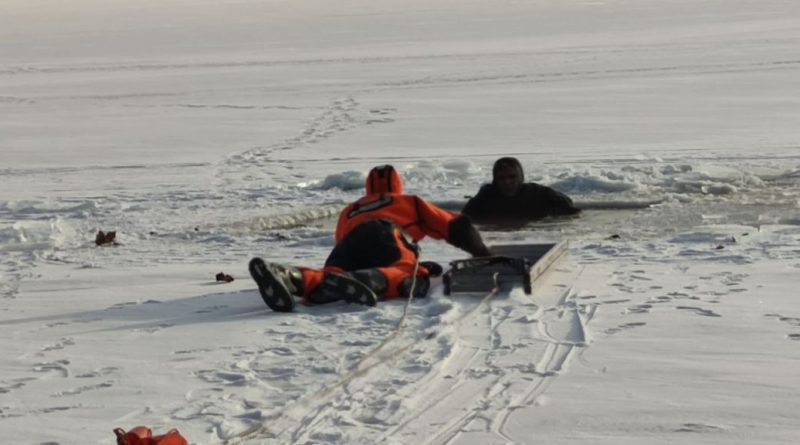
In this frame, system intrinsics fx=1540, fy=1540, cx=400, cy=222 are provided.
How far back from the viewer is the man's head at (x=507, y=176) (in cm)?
1145

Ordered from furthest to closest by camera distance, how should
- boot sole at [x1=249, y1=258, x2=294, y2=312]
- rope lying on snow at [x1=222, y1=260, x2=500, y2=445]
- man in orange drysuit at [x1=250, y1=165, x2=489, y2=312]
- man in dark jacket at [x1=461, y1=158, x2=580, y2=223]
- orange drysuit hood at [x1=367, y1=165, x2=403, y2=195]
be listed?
1. man in dark jacket at [x1=461, y1=158, x2=580, y2=223]
2. orange drysuit hood at [x1=367, y1=165, x2=403, y2=195]
3. man in orange drysuit at [x1=250, y1=165, x2=489, y2=312]
4. boot sole at [x1=249, y1=258, x2=294, y2=312]
5. rope lying on snow at [x1=222, y1=260, x2=500, y2=445]

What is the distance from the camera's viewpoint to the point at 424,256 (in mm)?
10320

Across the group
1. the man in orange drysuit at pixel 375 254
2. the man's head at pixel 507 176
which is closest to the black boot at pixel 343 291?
the man in orange drysuit at pixel 375 254

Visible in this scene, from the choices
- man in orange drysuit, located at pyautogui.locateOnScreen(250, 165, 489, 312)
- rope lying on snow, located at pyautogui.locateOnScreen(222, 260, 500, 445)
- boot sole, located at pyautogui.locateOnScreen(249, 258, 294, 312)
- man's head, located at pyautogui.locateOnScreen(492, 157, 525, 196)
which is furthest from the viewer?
→ man's head, located at pyautogui.locateOnScreen(492, 157, 525, 196)

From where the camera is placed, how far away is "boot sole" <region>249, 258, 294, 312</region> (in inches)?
312

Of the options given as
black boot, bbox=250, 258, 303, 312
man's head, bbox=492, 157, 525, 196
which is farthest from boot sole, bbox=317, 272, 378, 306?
man's head, bbox=492, 157, 525, 196

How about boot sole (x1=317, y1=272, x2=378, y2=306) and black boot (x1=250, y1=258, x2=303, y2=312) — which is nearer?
black boot (x1=250, y1=258, x2=303, y2=312)

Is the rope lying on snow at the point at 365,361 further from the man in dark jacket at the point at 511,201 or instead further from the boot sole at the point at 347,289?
the man in dark jacket at the point at 511,201

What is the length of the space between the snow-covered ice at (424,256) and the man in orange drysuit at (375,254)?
0.42 ft

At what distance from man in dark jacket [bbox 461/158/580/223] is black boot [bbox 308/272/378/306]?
11.5 ft

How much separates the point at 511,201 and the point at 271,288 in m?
3.95

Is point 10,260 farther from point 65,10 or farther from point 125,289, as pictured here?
point 65,10

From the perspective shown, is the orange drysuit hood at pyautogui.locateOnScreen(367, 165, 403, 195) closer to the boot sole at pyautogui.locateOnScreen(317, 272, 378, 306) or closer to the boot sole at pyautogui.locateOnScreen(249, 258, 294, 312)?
the boot sole at pyautogui.locateOnScreen(317, 272, 378, 306)

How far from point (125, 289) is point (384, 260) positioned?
171cm
